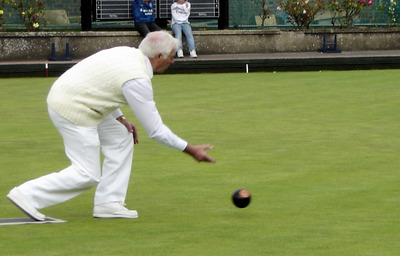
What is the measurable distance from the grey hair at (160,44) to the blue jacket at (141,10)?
1249 centimetres

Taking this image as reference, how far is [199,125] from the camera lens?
34.9 ft

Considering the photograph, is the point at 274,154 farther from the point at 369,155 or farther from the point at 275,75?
the point at 275,75

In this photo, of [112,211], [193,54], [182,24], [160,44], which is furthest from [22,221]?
[182,24]

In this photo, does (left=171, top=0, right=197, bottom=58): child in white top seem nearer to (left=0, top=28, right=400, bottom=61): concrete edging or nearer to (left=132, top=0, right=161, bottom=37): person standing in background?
(left=132, top=0, right=161, bottom=37): person standing in background

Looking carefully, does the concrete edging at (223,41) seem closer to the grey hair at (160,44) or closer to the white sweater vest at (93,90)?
the white sweater vest at (93,90)


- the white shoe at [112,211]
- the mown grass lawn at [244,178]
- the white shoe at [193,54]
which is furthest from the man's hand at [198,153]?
the white shoe at [193,54]

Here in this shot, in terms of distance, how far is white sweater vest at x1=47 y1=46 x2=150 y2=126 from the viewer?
18.1ft

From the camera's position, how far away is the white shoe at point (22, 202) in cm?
557

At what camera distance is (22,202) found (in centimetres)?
560

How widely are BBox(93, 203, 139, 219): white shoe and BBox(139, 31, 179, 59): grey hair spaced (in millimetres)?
947

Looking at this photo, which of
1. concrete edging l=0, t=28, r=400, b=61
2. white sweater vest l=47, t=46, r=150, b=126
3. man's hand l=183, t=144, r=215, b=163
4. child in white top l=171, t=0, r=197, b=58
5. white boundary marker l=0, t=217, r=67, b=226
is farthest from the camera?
child in white top l=171, t=0, r=197, b=58

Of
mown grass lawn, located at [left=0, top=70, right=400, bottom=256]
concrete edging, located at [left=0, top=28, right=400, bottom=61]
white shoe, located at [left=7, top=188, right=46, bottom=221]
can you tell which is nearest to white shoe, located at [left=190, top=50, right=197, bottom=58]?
concrete edging, located at [left=0, top=28, right=400, bottom=61]

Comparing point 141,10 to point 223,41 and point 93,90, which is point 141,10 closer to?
point 223,41

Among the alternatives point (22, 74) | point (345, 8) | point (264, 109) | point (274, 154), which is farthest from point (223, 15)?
point (274, 154)
